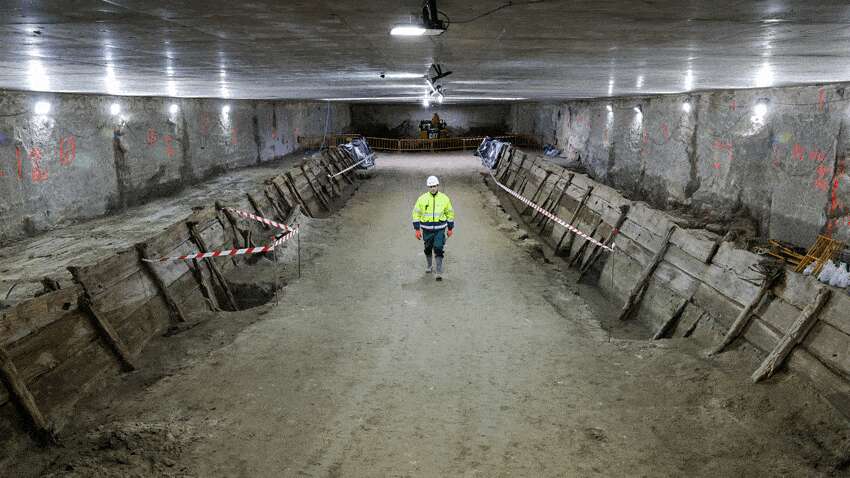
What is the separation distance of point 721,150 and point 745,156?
3.12 feet

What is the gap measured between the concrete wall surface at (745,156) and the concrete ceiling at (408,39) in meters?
2.68

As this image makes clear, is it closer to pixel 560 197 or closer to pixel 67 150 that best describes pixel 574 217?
pixel 560 197

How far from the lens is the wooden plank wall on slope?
4.90 metres

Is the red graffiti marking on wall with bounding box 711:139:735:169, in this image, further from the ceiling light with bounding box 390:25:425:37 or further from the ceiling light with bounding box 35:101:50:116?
the ceiling light with bounding box 35:101:50:116

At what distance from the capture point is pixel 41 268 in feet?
28.2

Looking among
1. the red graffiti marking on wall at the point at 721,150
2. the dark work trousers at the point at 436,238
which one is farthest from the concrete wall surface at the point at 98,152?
the red graffiti marking on wall at the point at 721,150

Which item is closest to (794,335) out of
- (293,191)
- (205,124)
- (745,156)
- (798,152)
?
(798,152)

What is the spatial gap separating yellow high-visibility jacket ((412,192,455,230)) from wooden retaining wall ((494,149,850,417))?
11.1ft

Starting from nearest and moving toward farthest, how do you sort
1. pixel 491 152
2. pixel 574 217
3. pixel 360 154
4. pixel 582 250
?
pixel 582 250 < pixel 574 217 < pixel 360 154 < pixel 491 152

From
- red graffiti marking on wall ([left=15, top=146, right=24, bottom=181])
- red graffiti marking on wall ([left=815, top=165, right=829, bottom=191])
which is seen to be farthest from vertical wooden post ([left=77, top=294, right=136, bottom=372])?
red graffiti marking on wall ([left=815, top=165, right=829, bottom=191])

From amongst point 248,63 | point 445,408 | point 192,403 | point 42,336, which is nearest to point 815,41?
point 445,408

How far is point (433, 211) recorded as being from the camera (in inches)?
360

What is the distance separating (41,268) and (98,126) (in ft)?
17.8

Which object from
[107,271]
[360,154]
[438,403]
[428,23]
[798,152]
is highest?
[428,23]
